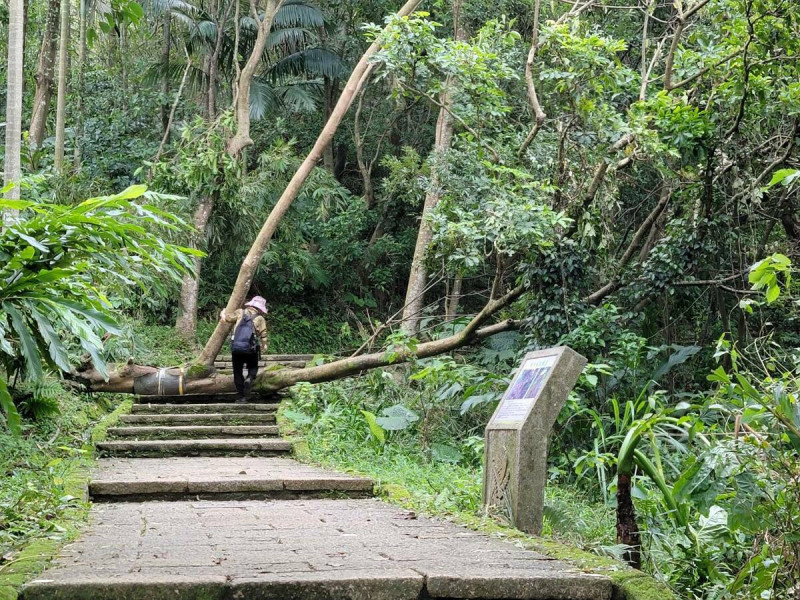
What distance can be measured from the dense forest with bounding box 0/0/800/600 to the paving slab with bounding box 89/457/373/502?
49 centimetres

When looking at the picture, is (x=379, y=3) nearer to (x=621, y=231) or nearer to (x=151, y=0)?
(x=151, y=0)

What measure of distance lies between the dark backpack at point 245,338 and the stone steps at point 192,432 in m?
1.20

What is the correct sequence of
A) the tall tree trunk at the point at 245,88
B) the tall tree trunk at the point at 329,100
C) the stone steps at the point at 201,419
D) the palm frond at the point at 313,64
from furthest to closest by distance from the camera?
the tall tree trunk at the point at 329,100 → the palm frond at the point at 313,64 → the tall tree trunk at the point at 245,88 → the stone steps at the point at 201,419

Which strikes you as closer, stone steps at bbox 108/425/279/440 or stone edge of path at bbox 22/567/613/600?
stone edge of path at bbox 22/567/613/600

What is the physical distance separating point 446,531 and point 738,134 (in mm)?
7027

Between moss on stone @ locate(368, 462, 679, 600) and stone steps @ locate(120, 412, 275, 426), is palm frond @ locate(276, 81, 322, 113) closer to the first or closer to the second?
stone steps @ locate(120, 412, 275, 426)

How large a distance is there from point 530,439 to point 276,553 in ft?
4.79

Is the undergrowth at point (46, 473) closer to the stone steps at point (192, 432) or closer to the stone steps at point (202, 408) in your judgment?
the stone steps at point (192, 432)

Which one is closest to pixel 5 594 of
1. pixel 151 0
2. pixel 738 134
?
pixel 738 134

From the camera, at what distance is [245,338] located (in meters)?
11.5

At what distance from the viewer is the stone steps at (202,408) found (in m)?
11.5

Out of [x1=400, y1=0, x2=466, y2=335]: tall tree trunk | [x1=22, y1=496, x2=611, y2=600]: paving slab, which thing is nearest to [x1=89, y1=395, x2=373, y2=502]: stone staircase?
[x1=22, y1=496, x2=611, y2=600]: paving slab

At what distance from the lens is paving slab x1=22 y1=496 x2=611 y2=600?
323 centimetres

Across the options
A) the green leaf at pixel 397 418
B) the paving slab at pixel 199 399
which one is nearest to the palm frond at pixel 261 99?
the paving slab at pixel 199 399
